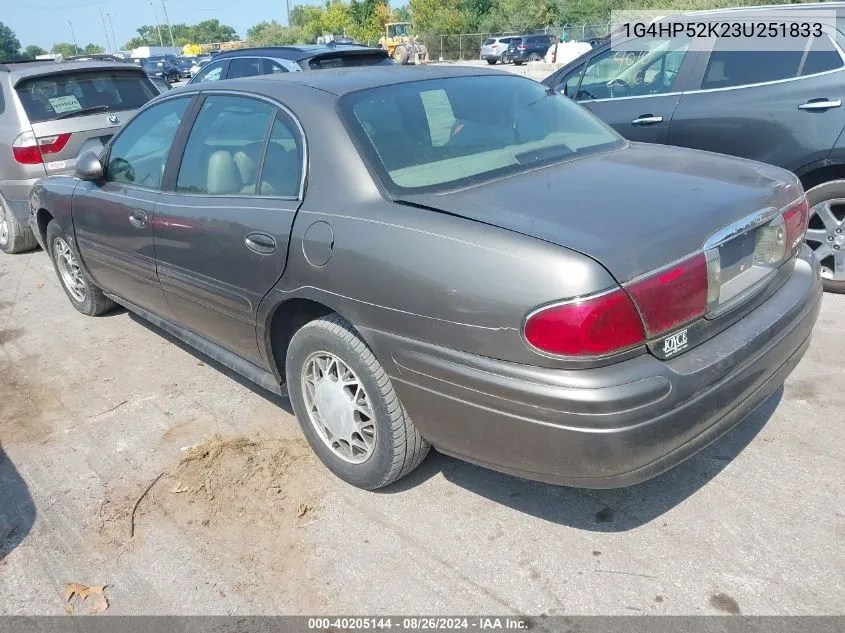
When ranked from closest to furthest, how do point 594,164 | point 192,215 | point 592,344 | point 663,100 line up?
point 592,344, point 594,164, point 192,215, point 663,100

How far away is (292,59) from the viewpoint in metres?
7.95

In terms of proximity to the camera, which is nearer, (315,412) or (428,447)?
(428,447)

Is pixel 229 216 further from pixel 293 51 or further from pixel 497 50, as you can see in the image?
pixel 497 50

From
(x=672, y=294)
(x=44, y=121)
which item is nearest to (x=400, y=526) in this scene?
(x=672, y=294)

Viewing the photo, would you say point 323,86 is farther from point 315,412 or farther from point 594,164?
point 315,412

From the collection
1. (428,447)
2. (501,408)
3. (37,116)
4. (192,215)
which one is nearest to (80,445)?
(192,215)

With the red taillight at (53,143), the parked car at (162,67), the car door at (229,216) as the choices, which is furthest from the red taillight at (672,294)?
the parked car at (162,67)

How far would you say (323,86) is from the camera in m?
3.13

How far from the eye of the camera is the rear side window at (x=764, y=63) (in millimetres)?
4570

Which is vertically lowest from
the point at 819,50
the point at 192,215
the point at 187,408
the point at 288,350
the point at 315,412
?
the point at 187,408

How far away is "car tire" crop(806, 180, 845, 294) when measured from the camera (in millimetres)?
4531

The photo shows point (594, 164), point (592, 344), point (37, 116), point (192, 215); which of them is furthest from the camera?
point (37, 116)

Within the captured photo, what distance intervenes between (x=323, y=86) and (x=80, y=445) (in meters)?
2.15

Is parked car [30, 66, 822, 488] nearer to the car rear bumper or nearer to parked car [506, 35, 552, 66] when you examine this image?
the car rear bumper
